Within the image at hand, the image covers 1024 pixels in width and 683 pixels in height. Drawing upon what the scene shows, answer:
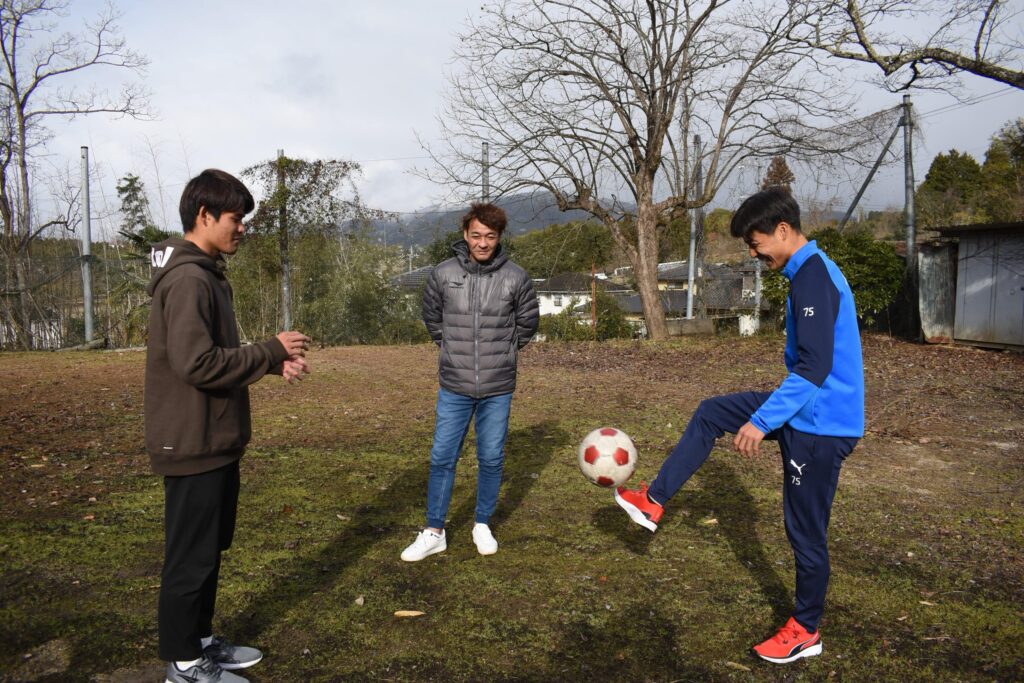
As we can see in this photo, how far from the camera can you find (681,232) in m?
35.2

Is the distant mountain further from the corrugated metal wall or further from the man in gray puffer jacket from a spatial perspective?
the man in gray puffer jacket

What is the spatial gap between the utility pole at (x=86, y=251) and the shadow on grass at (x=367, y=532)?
12.7 metres

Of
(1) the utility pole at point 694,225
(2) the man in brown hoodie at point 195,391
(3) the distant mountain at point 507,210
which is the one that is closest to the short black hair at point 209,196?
(2) the man in brown hoodie at point 195,391

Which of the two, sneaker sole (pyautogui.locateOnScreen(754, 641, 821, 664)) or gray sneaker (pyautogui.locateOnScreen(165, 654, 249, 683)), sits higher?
gray sneaker (pyautogui.locateOnScreen(165, 654, 249, 683))

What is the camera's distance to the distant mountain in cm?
1745

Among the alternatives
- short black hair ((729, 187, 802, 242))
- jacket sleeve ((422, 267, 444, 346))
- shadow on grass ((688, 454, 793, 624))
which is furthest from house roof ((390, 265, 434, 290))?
short black hair ((729, 187, 802, 242))

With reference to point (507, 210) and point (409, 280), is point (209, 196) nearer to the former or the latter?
point (507, 210)

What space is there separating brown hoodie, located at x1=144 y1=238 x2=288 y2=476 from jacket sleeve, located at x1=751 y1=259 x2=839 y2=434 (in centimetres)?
189

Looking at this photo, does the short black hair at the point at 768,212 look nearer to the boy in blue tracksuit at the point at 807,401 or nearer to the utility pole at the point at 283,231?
the boy in blue tracksuit at the point at 807,401

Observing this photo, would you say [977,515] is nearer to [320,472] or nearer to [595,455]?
[595,455]

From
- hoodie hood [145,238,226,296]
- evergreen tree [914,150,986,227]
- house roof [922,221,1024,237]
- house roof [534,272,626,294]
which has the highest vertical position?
evergreen tree [914,150,986,227]

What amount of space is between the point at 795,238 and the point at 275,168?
56.0ft

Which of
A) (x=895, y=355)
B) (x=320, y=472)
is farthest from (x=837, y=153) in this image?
(x=320, y=472)

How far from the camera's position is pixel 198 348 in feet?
7.69
